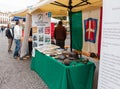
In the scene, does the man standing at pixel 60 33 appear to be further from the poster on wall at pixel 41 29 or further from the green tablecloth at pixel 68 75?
the green tablecloth at pixel 68 75

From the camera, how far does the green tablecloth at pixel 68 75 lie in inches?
139

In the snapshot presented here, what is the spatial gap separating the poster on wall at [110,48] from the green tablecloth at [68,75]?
983 millimetres

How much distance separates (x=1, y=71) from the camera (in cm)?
627

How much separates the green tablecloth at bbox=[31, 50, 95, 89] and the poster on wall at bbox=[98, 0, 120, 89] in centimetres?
98

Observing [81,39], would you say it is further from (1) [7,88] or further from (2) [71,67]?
(1) [7,88]

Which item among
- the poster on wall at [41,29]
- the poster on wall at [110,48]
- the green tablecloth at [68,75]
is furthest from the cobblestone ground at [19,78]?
the poster on wall at [110,48]

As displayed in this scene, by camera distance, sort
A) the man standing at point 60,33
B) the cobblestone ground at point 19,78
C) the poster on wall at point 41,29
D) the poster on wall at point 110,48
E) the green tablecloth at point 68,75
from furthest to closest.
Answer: the man standing at point 60,33 → the poster on wall at point 41,29 → the cobblestone ground at point 19,78 → the green tablecloth at point 68,75 → the poster on wall at point 110,48

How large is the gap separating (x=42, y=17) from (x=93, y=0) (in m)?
1.67

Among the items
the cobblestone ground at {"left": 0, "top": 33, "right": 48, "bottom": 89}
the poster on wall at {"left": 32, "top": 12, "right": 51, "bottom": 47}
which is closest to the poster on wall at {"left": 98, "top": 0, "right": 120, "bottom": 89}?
the cobblestone ground at {"left": 0, "top": 33, "right": 48, "bottom": 89}

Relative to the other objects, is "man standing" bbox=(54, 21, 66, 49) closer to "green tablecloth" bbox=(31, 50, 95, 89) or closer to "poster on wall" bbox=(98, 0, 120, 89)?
"green tablecloth" bbox=(31, 50, 95, 89)

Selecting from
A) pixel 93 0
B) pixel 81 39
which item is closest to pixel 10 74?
pixel 81 39

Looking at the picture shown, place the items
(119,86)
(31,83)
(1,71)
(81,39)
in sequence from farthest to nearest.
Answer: (1,71), (81,39), (31,83), (119,86)

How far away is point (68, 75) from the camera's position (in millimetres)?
3521

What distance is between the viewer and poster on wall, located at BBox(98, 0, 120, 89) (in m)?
2.28
